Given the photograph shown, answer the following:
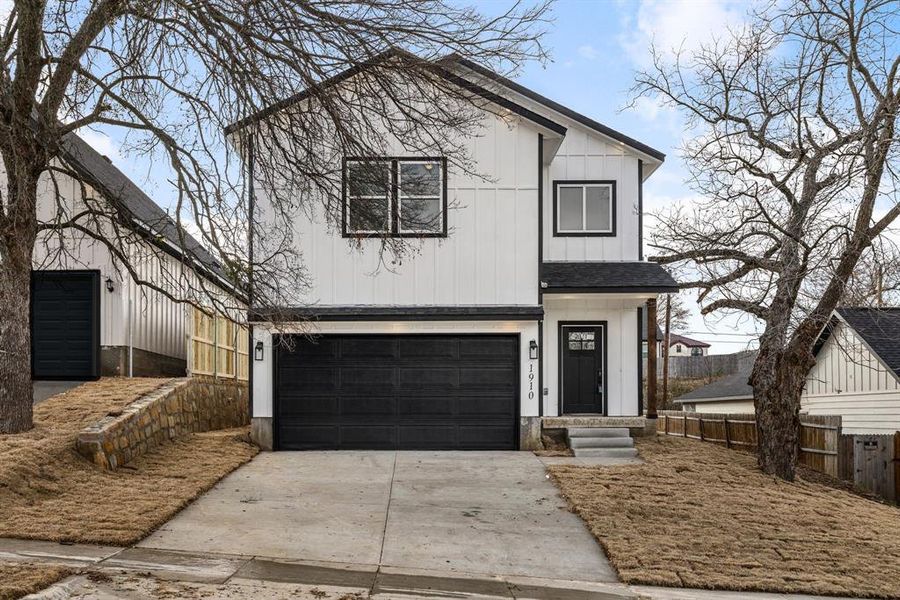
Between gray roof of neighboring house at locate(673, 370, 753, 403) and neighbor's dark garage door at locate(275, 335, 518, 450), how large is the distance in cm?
1728

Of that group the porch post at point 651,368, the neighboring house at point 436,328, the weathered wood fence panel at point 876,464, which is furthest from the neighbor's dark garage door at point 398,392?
the weathered wood fence panel at point 876,464

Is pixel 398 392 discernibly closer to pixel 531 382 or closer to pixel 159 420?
pixel 531 382

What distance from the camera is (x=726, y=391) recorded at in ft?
103

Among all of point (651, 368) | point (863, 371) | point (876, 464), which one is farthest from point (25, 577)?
point (863, 371)

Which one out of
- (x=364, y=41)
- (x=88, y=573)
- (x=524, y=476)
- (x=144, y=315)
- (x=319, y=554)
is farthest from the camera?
(x=144, y=315)

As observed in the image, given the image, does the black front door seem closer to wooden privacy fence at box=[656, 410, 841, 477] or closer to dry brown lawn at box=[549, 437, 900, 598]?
dry brown lawn at box=[549, 437, 900, 598]

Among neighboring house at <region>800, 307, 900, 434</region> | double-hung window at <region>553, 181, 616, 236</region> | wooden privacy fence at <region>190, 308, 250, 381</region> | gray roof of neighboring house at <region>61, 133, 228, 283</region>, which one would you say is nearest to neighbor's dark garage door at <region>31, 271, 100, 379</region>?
gray roof of neighboring house at <region>61, 133, 228, 283</region>

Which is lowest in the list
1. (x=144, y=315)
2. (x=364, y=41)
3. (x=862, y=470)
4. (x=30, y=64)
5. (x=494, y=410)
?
(x=862, y=470)

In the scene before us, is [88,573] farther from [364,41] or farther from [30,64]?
[30,64]

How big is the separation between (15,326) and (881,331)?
18.6 m

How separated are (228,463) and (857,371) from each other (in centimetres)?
1653

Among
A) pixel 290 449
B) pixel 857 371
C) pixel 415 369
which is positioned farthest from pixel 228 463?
pixel 857 371

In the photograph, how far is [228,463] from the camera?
40.0 ft

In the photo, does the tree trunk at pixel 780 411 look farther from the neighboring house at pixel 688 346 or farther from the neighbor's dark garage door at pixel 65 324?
the neighboring house at pixel 688 346
